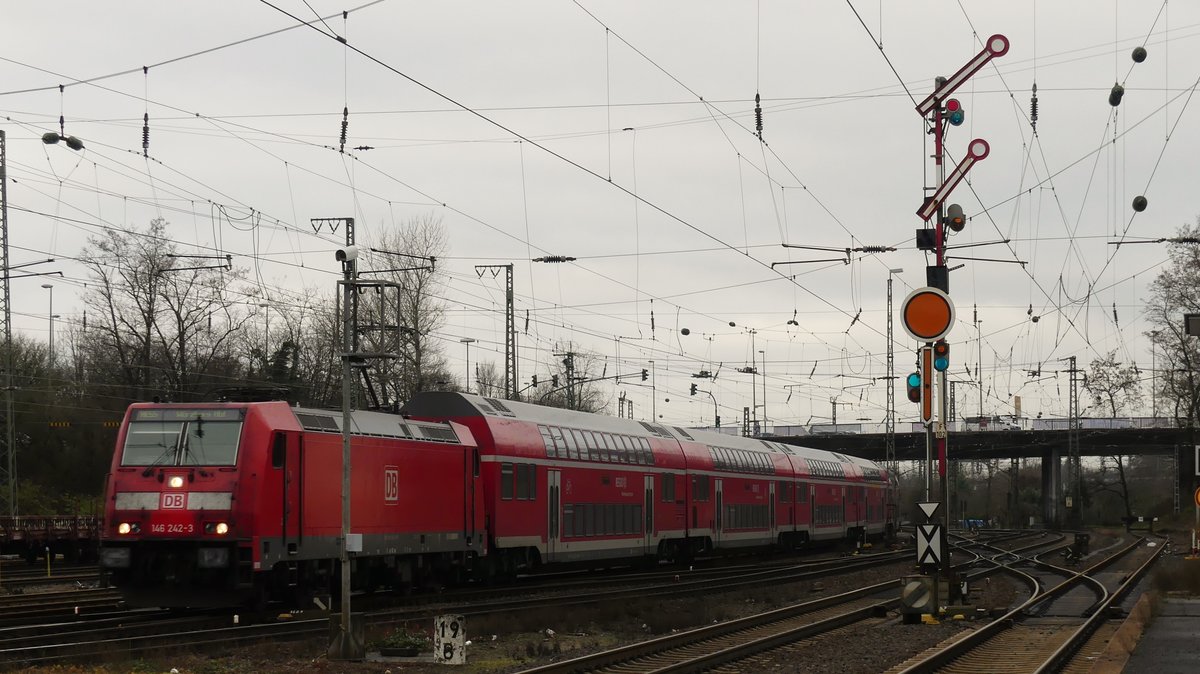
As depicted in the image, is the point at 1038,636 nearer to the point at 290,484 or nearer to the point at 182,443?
the point at 290,484

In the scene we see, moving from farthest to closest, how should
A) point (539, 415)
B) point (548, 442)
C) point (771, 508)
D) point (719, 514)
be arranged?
point (771, 508) → point (719, 514) → point (539, 415) → point (548, 442)

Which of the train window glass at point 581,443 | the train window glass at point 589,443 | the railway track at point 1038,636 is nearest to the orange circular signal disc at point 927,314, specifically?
the railway track at point 1038,636

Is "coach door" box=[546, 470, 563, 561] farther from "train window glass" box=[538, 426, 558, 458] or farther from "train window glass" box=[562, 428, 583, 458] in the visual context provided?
"train window glass" box=[562, 428, 583, 458]

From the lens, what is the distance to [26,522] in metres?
41.8

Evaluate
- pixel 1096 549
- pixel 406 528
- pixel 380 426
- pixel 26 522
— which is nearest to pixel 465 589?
pixel 406 528

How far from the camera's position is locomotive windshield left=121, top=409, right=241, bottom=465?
71.7ft

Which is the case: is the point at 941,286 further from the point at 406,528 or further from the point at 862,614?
the point at 406,528

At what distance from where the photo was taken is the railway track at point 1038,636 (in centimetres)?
1675

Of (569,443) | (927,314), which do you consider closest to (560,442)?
(569,443)

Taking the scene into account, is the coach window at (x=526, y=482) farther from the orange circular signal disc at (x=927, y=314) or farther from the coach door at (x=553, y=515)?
the orange circular signal disc at (x=927, y=314)

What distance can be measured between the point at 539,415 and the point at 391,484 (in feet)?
25.7

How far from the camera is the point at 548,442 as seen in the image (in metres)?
32.6

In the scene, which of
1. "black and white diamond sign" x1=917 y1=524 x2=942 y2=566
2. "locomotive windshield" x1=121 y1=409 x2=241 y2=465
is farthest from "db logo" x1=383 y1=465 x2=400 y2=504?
"black and white diamond sign" x1=917 y1=524 x2=942 y2=566

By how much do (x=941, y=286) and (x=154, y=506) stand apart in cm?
1338
